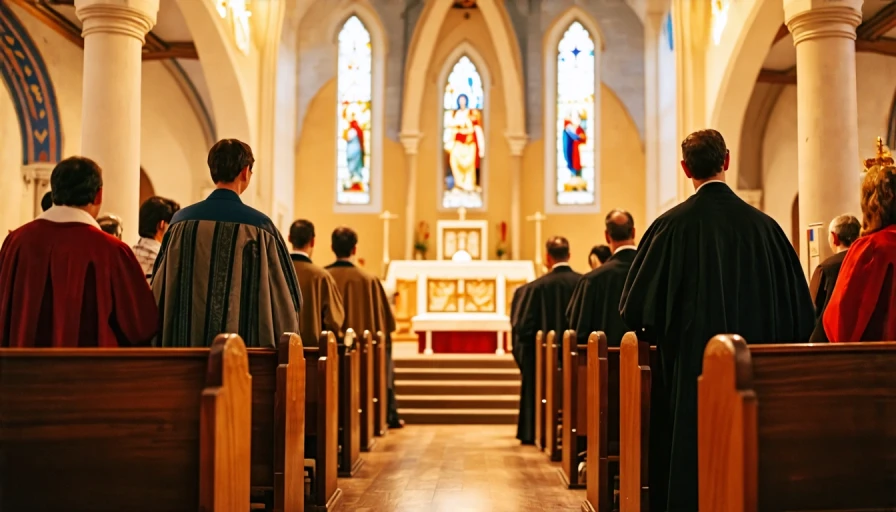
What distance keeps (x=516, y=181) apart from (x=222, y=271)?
43.3 ft

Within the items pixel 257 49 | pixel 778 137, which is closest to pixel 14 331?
pixel 257 49

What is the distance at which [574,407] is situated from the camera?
20.3 ft

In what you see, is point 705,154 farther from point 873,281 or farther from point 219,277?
point 219,277

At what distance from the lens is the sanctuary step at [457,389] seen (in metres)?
9.92

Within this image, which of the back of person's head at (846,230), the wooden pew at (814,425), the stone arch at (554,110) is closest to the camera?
the wooden pew at (814,425)

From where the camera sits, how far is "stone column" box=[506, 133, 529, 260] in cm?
1683

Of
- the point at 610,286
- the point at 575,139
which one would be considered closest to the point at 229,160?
the point at 610,286

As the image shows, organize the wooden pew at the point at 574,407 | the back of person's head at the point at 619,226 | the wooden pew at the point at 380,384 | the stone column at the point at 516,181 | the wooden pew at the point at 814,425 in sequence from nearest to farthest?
the wooden pew at the point at 814,425, the wooden pew at the point at 574,407, the back of person's head at the point at 619,226, the wooden pew at the point at 380,384, the stone column at the point at 516,181

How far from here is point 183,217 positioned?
412 cm

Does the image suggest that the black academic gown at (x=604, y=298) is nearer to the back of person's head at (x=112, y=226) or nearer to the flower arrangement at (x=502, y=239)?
the back of person's head at (x=112, y=226)

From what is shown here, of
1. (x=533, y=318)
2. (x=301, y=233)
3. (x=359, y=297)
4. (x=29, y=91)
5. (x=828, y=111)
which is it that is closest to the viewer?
(x=301, y=233)

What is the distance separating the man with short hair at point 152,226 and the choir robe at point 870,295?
316 cm

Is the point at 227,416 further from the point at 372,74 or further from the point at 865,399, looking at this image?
the point at 372,74

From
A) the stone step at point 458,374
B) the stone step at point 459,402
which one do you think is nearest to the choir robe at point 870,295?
the stone step at point 459,402
